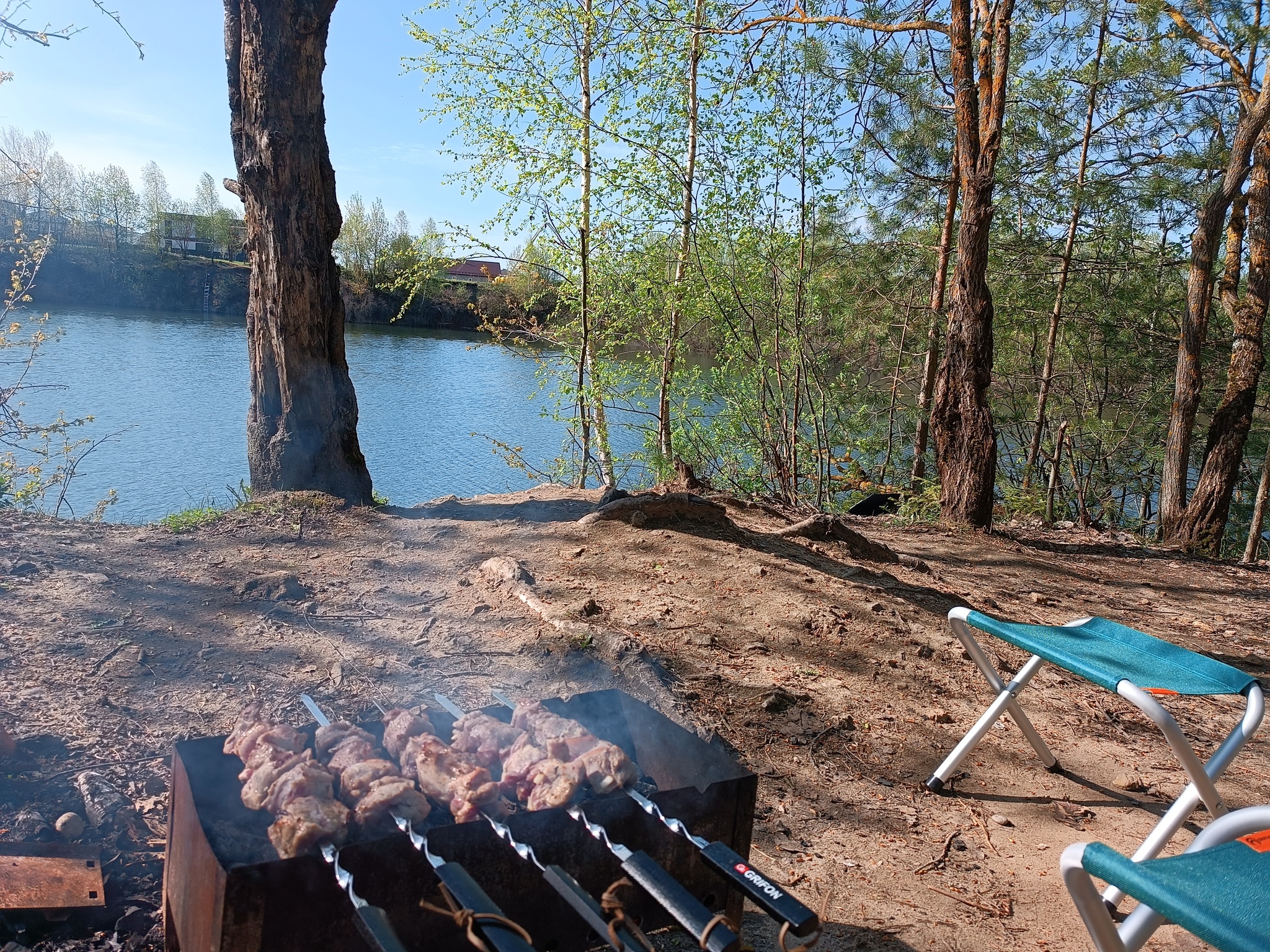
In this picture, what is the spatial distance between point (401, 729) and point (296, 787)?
29cm

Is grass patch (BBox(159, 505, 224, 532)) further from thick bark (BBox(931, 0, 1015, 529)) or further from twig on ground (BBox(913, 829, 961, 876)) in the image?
thick bark (BBox(931, 0, 1015, 529))

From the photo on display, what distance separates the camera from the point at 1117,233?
9.75 metres

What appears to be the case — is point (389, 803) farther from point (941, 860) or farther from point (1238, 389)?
point (1238, 389)

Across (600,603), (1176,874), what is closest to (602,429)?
(600,603)

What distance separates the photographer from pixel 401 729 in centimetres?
183

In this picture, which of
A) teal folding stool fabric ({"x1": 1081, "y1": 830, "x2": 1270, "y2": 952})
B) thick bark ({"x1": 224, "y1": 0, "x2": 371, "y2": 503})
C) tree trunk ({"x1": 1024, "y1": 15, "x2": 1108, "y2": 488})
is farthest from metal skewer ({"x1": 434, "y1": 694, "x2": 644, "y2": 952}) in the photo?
tree trunk ({"x1": 1024, "y1": 15, "x2": 1108, "y2": 488})

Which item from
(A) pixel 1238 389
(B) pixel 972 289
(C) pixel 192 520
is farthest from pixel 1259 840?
(A) pixel 1238 389

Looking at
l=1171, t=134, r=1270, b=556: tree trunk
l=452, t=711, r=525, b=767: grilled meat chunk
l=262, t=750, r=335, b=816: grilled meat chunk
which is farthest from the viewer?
l=1171, t=134, r=1270, b=556: tree trunk

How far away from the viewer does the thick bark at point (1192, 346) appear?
25.9 ft

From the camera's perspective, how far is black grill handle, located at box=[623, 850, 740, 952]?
3.81ft

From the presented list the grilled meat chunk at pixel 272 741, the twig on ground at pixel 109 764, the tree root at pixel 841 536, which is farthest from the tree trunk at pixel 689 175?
the grilled meat chunk at pixel 272 741

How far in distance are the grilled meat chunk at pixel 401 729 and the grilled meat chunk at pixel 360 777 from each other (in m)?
0.11

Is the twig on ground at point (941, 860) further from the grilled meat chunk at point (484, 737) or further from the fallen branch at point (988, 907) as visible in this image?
the grilled meat chunk at point (484, 737)

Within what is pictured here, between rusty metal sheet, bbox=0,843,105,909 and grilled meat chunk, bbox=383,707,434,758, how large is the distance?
28.2 inches
